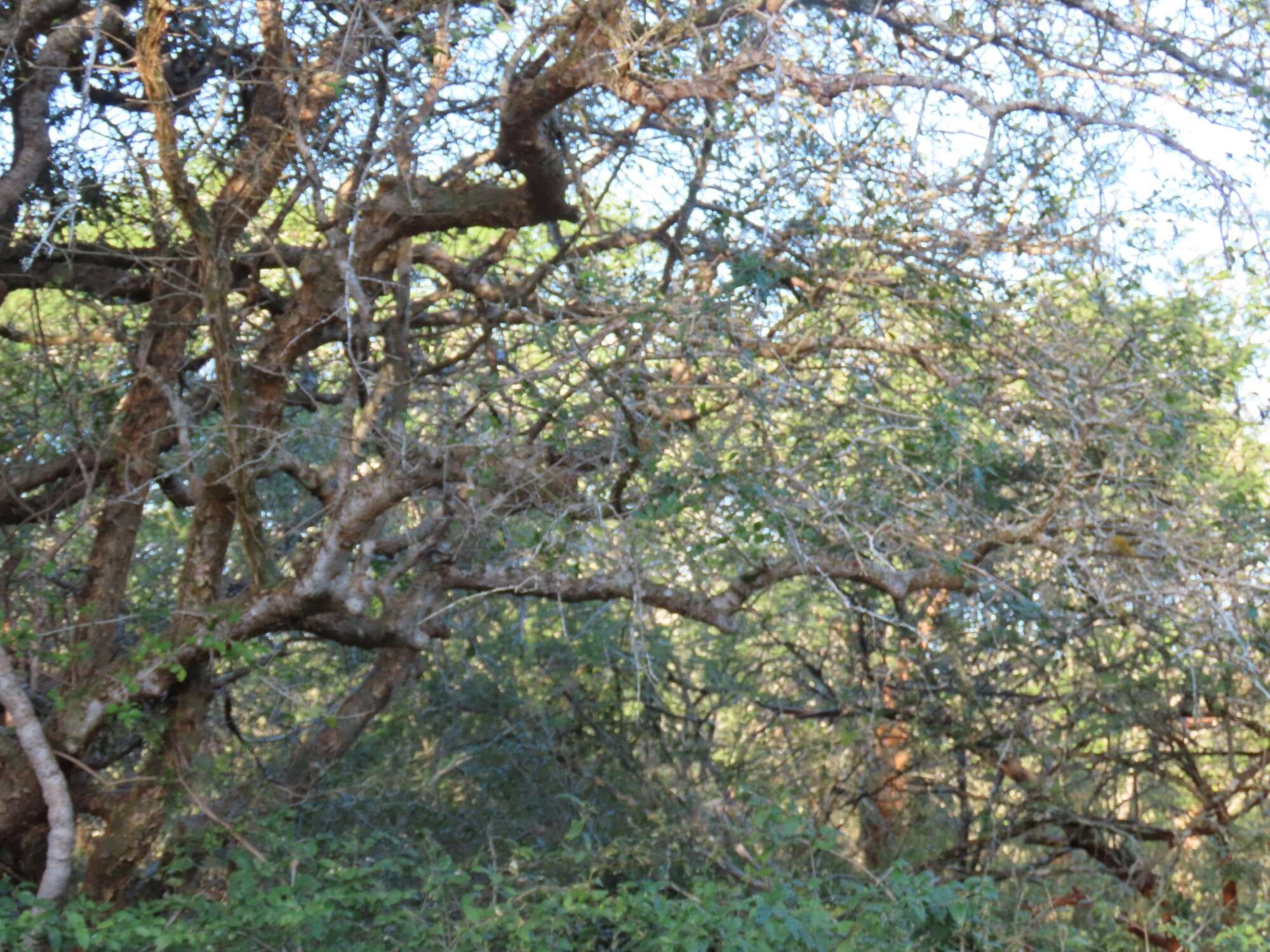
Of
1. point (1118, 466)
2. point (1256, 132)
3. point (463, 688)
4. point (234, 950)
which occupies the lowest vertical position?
point (234, 950)

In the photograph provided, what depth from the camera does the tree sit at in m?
4.80

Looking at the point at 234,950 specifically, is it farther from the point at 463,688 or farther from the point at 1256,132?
the point at 1256,132

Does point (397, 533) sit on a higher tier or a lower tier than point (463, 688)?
higher

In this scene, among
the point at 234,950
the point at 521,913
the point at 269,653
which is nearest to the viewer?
the point at 234,950

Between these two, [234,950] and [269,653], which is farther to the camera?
[269,653]

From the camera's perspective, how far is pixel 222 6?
17.7 feet

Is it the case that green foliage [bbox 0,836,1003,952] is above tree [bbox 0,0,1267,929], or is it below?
below

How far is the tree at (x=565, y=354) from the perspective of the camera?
189 inches

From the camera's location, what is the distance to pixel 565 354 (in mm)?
4695

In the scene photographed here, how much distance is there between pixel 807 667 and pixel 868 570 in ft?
6.97

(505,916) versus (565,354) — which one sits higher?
(565,354)

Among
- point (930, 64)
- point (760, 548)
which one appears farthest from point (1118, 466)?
point (930, 64)

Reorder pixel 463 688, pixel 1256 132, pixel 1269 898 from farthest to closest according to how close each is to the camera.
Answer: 1. pixel 463 688
2. pixel 1269 898
3. pixel 1256 132

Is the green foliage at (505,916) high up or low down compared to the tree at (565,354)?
down
